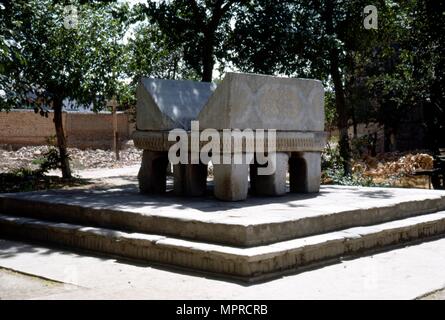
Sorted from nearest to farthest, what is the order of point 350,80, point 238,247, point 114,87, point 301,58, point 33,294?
point 33,294 < point 238,247 < point 301,58 < point 114,87 < point 350,80

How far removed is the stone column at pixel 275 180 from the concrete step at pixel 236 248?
1.35 m

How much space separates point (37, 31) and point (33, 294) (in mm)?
10340

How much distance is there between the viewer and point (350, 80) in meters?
20.8

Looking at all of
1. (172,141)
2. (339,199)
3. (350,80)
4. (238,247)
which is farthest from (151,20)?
(350,80)

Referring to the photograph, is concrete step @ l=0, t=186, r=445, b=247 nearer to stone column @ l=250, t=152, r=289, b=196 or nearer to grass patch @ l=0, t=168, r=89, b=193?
stone column @ l=250, t=152, r=289, b=196

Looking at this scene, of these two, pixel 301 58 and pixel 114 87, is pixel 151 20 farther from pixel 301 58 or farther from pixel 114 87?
pixel 301 58

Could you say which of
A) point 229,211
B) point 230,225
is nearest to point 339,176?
point 229,211

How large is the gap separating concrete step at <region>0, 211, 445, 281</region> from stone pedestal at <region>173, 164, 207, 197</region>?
1.54 meters

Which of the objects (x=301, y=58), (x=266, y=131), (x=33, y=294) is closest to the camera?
(x=33, y=294)

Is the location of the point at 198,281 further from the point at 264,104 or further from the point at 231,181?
the point at 264,104

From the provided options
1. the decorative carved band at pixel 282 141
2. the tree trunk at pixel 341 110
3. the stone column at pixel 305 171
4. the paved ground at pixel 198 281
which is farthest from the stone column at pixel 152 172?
the tree trunk at pixel 341 110

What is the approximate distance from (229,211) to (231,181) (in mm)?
711

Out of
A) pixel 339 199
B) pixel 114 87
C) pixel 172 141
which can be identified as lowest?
pixel 339 199

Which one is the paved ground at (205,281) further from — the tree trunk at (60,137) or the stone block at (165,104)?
the tree trunk at (60,137)
